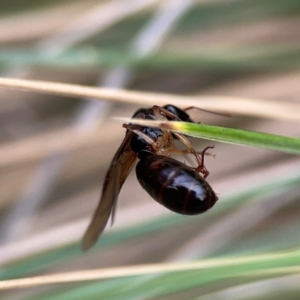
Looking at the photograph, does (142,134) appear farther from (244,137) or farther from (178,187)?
(244,137)

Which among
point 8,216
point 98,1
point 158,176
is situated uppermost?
point 98,1

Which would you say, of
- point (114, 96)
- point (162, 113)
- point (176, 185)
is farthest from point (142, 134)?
point (114, 96)

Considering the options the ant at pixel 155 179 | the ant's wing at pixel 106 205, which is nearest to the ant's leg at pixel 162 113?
the ant at pixel 155 179

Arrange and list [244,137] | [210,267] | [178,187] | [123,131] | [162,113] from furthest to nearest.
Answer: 1. [123,131]
2. [162,113]
3. [178,187]
4. [210,267]
5. [244,137]

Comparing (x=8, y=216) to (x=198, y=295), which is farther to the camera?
(x=8, y=216)

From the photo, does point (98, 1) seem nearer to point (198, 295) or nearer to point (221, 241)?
point (221, 241)

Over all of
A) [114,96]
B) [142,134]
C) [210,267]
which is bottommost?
[210,267]

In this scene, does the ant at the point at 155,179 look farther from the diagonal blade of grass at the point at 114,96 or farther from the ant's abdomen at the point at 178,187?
the diagonal blade of grass at the point at 114,96

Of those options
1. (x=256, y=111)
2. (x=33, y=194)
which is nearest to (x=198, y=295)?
(x=256, y=111)
